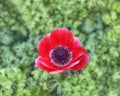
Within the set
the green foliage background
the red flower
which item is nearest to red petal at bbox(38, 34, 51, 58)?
the red flower

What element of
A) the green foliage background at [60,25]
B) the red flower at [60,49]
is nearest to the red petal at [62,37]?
the red flower at [60,49]

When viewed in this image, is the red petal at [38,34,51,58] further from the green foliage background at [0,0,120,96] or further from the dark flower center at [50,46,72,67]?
the green foliage background at [0,0,120,96]

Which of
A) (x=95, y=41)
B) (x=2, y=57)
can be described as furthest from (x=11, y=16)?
(x=95, y=41)

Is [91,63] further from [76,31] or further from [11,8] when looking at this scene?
[11,8]

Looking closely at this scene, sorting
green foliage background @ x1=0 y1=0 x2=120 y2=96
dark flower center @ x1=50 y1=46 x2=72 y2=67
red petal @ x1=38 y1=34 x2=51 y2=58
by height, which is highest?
red petal @ x1=38 y1=34 x2=51 y2=58

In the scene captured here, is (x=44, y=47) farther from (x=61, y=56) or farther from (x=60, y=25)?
(x=60, y=25)

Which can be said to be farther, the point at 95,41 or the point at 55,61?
the point at 95,41

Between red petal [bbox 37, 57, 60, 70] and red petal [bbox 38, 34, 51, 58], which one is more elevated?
red petal [bbox 38, 34, 51, 58]
